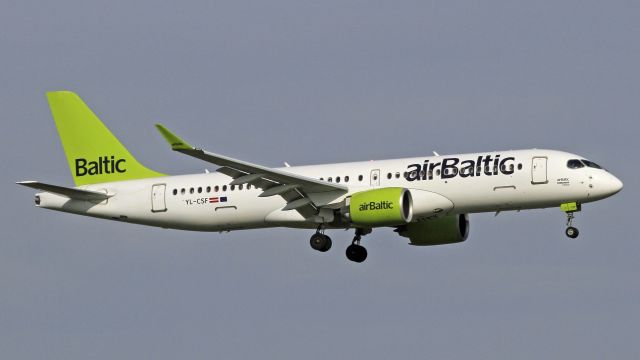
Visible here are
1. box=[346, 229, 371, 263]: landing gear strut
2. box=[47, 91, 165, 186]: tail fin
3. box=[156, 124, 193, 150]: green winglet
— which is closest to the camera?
box=[156, 124, 193, 150]: green winglet

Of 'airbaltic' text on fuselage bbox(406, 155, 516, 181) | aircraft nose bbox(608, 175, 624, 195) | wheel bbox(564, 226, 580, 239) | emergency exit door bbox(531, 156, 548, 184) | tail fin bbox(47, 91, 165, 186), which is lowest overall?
wheel bbox(564, 226, 580, 239)

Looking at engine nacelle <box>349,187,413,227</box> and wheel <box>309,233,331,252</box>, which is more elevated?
engine nacelle <box>349,187,413,227</box>

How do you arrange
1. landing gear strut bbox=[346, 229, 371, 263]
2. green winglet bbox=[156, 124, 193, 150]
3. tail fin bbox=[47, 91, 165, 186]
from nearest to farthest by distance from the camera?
green winglet bbox=[156, 124, 193, 150] < landing gear strut bbox=[346, 229, 371, 263] < tail fin bbox=[47, 91, 165, 186]

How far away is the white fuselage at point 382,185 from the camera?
5831cm

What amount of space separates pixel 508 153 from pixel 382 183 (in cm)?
539

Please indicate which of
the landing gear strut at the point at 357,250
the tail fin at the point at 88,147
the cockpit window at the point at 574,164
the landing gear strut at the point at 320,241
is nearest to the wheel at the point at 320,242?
the landing gear strut at the point at 320,241

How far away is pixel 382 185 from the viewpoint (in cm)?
6031

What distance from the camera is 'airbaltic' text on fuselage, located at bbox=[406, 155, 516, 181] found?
192 ft

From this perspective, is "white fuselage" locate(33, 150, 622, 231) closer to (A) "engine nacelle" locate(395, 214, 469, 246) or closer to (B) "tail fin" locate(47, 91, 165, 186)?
(B) "tail fin" locate(47, 91, 165, 186)

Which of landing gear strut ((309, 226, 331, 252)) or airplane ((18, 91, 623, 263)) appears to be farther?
landing gear strut ((309, 226, 331, 252))

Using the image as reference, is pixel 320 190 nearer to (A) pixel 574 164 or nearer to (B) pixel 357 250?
(B) pixel 357 250

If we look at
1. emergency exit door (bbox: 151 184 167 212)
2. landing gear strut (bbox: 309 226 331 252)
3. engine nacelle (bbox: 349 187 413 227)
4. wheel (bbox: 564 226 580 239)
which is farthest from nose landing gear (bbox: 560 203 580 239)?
emergency exit door (bbox: 151 184 167 212)

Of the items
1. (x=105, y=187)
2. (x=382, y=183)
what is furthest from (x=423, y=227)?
(x=105, y=187)

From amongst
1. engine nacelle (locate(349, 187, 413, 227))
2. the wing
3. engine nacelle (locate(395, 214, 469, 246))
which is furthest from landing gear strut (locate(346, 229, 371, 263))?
engine nacelle (locate(349, 187, 413, 227))
